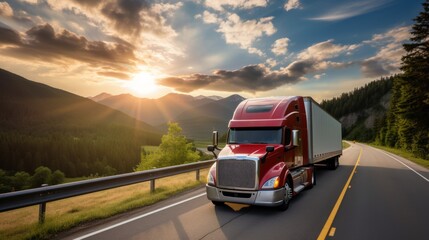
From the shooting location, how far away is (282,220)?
25.6 feet

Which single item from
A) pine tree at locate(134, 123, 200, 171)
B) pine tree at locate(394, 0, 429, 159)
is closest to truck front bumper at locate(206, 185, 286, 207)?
pine tree at locate(394, 0, 429, 159)

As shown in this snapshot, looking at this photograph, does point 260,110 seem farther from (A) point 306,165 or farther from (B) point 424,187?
(B) point 424,187

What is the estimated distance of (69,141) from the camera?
14400 cm

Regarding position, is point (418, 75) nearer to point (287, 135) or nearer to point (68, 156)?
point (287, 135)

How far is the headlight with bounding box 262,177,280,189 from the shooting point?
8.25 meters

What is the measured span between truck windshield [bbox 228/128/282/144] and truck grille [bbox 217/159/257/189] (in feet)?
4.76

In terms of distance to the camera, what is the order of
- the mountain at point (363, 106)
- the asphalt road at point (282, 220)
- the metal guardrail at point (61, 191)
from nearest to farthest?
the metal guardrail at point (61, 191)
the asphalt road at point (282, 220)
the mountain at point (363, 106)

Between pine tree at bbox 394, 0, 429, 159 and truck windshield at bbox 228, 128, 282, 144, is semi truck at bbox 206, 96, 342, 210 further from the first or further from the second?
pine tree at bbox 394, 0, 429, 159

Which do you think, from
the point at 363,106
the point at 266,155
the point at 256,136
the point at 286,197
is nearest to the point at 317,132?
the point at 256,136

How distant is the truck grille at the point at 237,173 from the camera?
829 centimetres

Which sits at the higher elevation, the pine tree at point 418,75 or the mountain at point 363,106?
the mountain at point 363,106

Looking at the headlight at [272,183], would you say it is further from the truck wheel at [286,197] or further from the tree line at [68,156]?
the tree line at [68,156]

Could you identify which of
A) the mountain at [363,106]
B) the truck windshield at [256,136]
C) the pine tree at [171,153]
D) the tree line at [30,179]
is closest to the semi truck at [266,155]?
the truck windshield at [256,136]

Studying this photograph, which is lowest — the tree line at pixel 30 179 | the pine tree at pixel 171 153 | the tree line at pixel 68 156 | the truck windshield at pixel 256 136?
the tree line at pixel 30 179
